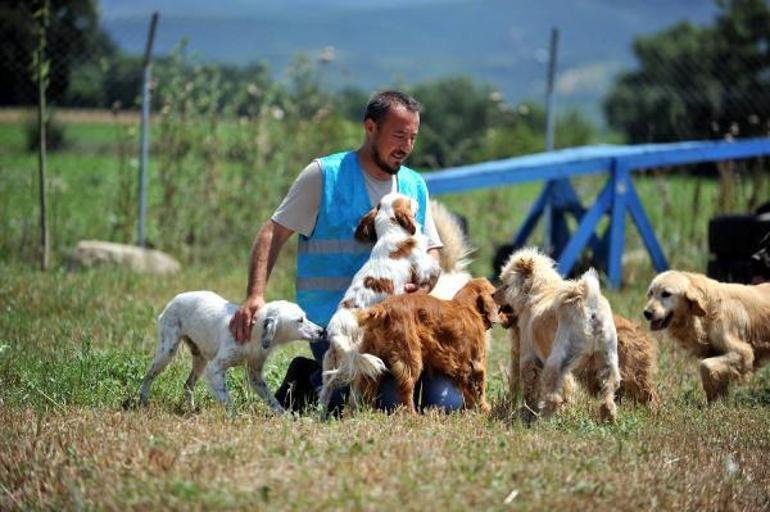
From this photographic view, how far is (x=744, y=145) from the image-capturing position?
1321 centimetres

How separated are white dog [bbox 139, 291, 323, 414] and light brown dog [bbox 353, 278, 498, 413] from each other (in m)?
0.37

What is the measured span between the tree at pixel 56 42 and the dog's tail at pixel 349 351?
9.18m

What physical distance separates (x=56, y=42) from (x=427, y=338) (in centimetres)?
1002

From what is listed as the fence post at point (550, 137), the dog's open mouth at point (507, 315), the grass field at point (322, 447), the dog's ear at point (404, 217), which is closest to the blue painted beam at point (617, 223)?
the fence post at point (550, 137)

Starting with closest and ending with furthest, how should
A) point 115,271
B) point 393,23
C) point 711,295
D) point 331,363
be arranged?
point 331,363, point 711,295, point 115,271, point 393,23

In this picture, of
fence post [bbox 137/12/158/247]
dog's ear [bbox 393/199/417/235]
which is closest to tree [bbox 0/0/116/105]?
fence post [bbox 137/12/158/247]

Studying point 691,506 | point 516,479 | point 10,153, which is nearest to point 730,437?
point 691,506

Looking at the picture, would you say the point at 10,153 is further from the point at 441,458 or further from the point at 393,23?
the point at 393,23

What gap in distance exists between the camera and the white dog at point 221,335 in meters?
6.55

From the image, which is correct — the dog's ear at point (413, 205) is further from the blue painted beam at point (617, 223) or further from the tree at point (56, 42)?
the tree at point (56, 42)

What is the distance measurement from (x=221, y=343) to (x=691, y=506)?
2.72 meters

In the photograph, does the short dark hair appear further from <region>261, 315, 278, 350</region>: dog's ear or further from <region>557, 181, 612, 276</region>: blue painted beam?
<region>557, 181, 612, 276</region>: blue painted beam

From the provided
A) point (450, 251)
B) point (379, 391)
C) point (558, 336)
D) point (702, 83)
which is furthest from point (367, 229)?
point (702, 83)

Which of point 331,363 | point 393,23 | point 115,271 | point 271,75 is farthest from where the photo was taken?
point 393,23
